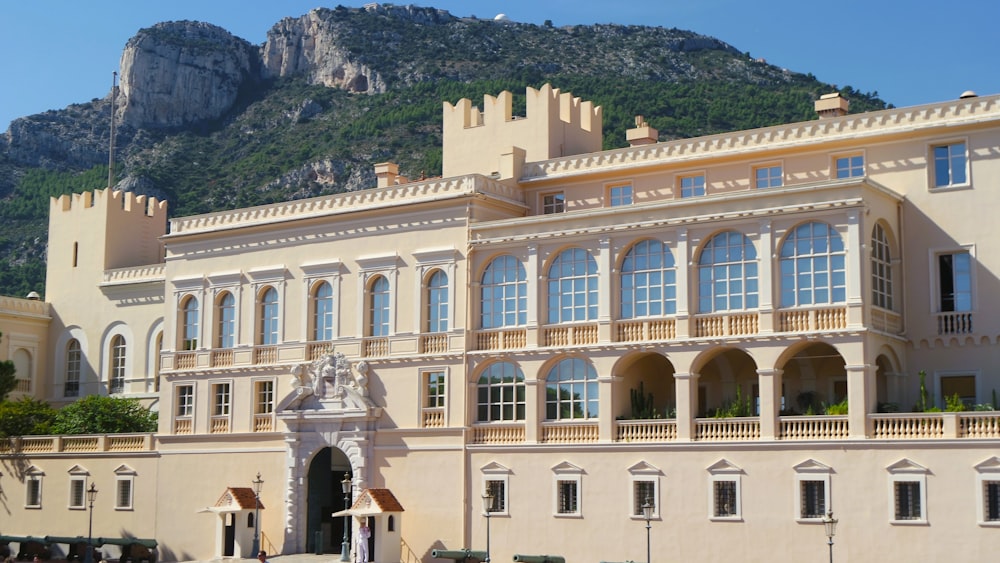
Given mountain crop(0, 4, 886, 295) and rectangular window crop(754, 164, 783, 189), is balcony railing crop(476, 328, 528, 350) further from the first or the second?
mountain crop(0, 4, 886, 295)

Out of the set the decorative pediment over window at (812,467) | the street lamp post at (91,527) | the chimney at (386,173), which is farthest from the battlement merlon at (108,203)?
the decorative pediment over window at (812,467)

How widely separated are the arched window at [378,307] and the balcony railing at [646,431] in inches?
385

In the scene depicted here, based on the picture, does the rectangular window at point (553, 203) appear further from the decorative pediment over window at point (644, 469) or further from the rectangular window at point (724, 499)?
the rectangular window at point (724, 499)

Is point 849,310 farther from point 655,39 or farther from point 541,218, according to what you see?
point 655,39

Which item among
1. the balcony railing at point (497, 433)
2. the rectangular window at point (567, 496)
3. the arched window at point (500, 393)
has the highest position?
the arched window at point (500, 393)

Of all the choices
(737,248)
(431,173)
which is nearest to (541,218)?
(737,248)

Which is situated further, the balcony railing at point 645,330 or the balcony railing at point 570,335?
the balcony railing at point 570,335

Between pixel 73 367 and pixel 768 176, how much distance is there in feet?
118

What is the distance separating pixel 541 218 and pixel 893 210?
10.7 metres

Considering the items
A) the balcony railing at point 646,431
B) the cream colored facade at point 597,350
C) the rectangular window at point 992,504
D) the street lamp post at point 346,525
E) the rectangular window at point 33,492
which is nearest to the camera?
the rectangular window at point 992,504

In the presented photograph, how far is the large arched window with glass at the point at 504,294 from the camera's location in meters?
44.1

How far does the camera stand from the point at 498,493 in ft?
144

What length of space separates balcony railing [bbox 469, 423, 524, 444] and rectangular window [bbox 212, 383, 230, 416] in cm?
1125

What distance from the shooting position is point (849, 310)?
37.5 metres
